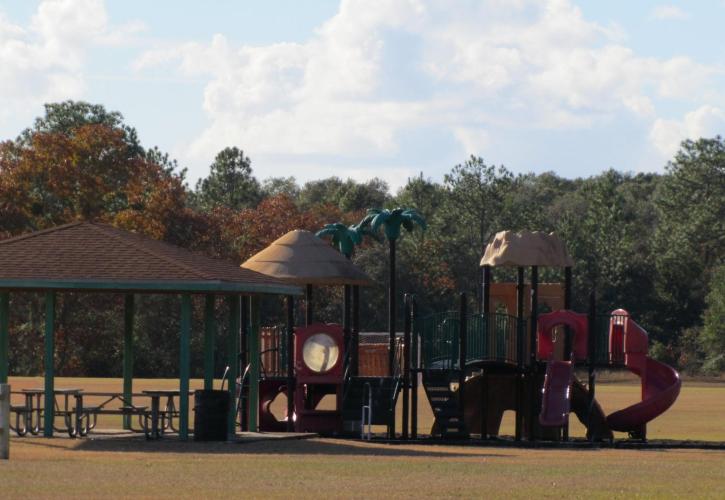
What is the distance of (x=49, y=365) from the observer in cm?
2823

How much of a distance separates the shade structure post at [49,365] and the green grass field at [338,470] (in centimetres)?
62

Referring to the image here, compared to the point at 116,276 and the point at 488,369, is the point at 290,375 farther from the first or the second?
the point at 116,276

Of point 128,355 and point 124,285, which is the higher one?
point 124,285

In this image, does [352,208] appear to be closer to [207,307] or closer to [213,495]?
[207,307]

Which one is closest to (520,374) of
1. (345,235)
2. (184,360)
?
(345,235)

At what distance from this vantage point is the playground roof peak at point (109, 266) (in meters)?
27.4

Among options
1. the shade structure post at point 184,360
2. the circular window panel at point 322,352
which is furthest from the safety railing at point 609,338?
the shade structure post at point 184,360

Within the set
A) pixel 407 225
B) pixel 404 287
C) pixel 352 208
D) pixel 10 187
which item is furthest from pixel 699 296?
pixel 407 225

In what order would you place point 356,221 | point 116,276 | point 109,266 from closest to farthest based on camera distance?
1. point 116,276
2. point 109,266
3. point 356,221

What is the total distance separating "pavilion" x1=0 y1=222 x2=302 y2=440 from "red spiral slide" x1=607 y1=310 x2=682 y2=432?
785cm

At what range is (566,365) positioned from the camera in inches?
1308

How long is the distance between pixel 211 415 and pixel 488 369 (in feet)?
27.7

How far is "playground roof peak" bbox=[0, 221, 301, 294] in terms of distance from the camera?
2742 centimetres

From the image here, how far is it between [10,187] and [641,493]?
54.7 m
